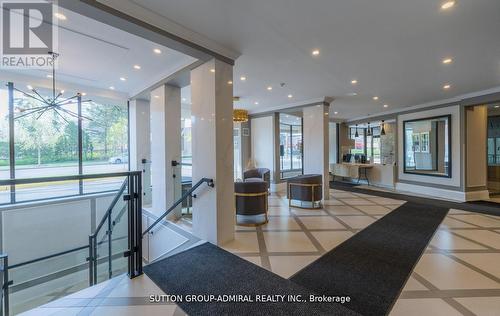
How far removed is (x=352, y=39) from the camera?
3127mm

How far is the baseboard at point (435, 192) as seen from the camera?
257 inches

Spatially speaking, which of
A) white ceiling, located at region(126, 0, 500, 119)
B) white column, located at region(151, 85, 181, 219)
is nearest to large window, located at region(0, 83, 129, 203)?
white column, located at region(151, 85, 181, 219)

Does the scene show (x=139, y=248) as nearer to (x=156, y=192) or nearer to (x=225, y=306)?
(x=225, y=306)

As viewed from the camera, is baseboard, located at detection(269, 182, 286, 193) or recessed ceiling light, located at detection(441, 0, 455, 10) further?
baseboard, located at detection(269, 182, 286, 193)

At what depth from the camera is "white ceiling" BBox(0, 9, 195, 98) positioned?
2.93m

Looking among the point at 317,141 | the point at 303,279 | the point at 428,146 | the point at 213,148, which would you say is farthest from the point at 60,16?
the point at 428,146

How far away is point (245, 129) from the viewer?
900 cm

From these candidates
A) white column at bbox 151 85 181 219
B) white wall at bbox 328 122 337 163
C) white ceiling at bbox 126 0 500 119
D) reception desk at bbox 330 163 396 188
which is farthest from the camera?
white wall at bbox 328 122 337 163

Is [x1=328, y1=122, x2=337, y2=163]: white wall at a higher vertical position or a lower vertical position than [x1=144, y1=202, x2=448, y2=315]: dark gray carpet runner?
higher

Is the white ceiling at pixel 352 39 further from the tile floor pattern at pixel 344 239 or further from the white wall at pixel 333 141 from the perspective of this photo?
the white wall at pixel 333 141

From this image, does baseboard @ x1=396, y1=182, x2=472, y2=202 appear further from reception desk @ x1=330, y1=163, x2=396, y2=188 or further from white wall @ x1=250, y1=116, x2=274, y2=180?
white wall @ x1=250, y1=116, x2=274, y2=180

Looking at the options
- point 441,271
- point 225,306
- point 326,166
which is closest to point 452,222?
point 441,271

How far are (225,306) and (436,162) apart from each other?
859 centimetres

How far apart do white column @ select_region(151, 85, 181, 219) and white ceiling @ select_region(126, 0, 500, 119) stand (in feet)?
5.20
